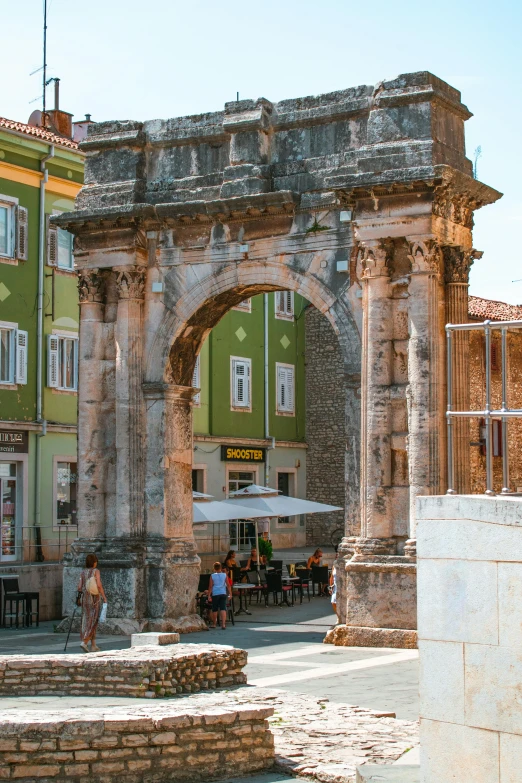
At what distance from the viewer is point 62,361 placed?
33.0m

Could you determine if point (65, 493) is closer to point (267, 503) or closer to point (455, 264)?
point (267, 503)

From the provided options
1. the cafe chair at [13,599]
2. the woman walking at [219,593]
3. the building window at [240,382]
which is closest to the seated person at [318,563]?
the woman walking at [219,593]

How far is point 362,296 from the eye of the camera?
19.5 meters

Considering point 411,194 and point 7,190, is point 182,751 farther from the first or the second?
point 7,190

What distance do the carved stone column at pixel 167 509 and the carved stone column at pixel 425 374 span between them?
4509 mm

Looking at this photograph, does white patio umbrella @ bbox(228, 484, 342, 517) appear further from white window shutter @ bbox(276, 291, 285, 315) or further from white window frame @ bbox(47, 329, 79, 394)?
white window shutter @ bbox(276, 291, 285, 315)

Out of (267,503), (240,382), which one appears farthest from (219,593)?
(240,382)

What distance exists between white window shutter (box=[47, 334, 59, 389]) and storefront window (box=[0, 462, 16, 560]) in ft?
7.96

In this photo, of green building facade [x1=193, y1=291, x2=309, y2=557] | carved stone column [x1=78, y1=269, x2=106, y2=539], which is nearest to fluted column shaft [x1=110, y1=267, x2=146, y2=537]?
carved stone column [x1=78, y1=269, x2=106, y2=539]

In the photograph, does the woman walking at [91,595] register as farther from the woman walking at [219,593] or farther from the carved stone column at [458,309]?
the carved stone column at [458,309]

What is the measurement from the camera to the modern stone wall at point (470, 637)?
27.7 ft

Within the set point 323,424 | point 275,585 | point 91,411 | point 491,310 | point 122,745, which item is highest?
point 491,310

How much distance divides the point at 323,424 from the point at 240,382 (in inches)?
152

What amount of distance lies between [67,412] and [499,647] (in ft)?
83.0
